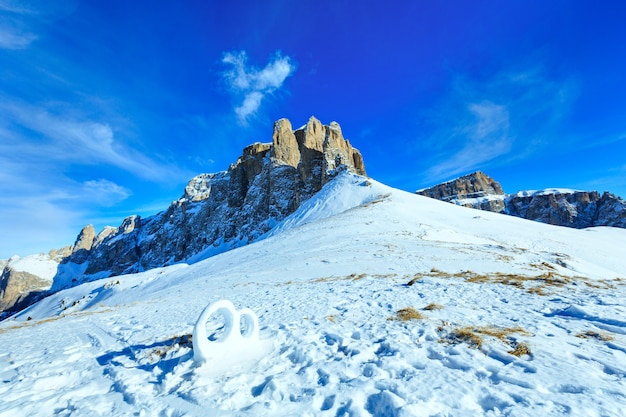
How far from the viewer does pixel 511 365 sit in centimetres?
482

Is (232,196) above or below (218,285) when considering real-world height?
above

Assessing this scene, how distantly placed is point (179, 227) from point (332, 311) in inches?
7235

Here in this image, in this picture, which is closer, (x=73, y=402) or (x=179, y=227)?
(x=73, y=402)

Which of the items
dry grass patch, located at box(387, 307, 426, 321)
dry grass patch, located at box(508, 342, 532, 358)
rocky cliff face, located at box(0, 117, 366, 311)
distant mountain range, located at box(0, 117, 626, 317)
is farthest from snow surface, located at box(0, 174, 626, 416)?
rocky cliff face, located at box(0, 117, 366, 311)

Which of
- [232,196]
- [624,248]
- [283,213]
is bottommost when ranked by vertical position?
[624,248]

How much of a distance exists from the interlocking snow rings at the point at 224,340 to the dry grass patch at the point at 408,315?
387 cm

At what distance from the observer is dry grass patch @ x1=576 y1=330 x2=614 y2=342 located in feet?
18.5

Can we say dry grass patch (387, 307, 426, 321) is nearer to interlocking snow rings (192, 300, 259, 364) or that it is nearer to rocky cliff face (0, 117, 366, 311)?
interlocking snow rings (192, 300, 259, 364)

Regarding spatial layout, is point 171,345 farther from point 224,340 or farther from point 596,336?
point 596,336

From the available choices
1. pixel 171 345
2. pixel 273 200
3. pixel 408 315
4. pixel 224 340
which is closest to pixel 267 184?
pixel 273 200

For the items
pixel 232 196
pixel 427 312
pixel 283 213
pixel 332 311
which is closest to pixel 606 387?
pixel 427 312

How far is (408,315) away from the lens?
7840 millimetres

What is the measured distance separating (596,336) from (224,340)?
Answer: 751 cm

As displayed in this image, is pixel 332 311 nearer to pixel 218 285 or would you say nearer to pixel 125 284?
pixel 218 285
